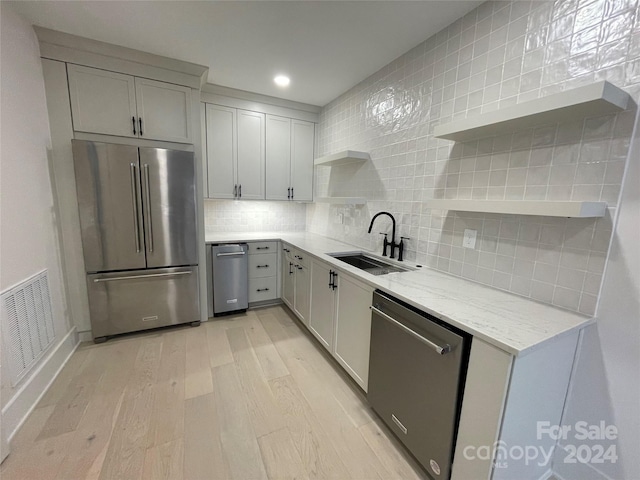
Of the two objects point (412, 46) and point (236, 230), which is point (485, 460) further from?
point (236, 230)

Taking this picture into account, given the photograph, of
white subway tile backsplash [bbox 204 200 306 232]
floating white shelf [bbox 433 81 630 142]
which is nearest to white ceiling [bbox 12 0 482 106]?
floating white shelf [bbox 433 81 630 142]

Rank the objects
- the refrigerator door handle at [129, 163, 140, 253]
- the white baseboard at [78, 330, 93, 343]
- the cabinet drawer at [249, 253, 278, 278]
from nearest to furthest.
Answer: the refrigerator door handle at [129, 163, 140, 253], the white baseboard at [78, 330, 93, 343], the cabinet drawer at [249, 253, 278, 278]

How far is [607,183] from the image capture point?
120 cm

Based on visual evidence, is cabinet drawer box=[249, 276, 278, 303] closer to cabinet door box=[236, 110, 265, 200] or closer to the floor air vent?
cabinet door box=[236, 110, 265, 200]

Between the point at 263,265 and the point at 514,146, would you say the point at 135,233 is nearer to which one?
the point at 263,265

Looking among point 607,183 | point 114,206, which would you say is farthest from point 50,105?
point 607,183

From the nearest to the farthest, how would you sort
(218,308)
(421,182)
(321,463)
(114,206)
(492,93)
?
(321,463), (492,93), (421,182), (114,206), (218,308)

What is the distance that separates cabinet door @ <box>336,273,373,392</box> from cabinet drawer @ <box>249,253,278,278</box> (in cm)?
144

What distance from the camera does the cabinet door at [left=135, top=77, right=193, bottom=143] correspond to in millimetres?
2432

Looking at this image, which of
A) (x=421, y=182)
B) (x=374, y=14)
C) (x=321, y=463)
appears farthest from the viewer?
(x=421, y=182)

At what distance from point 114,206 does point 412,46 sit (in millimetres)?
2882

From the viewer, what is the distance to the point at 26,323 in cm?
177

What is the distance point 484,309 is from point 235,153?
3.05 meters

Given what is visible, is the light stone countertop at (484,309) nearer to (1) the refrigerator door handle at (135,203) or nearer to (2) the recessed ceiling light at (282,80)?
(1) the refrigerator door handle at (135,203)
